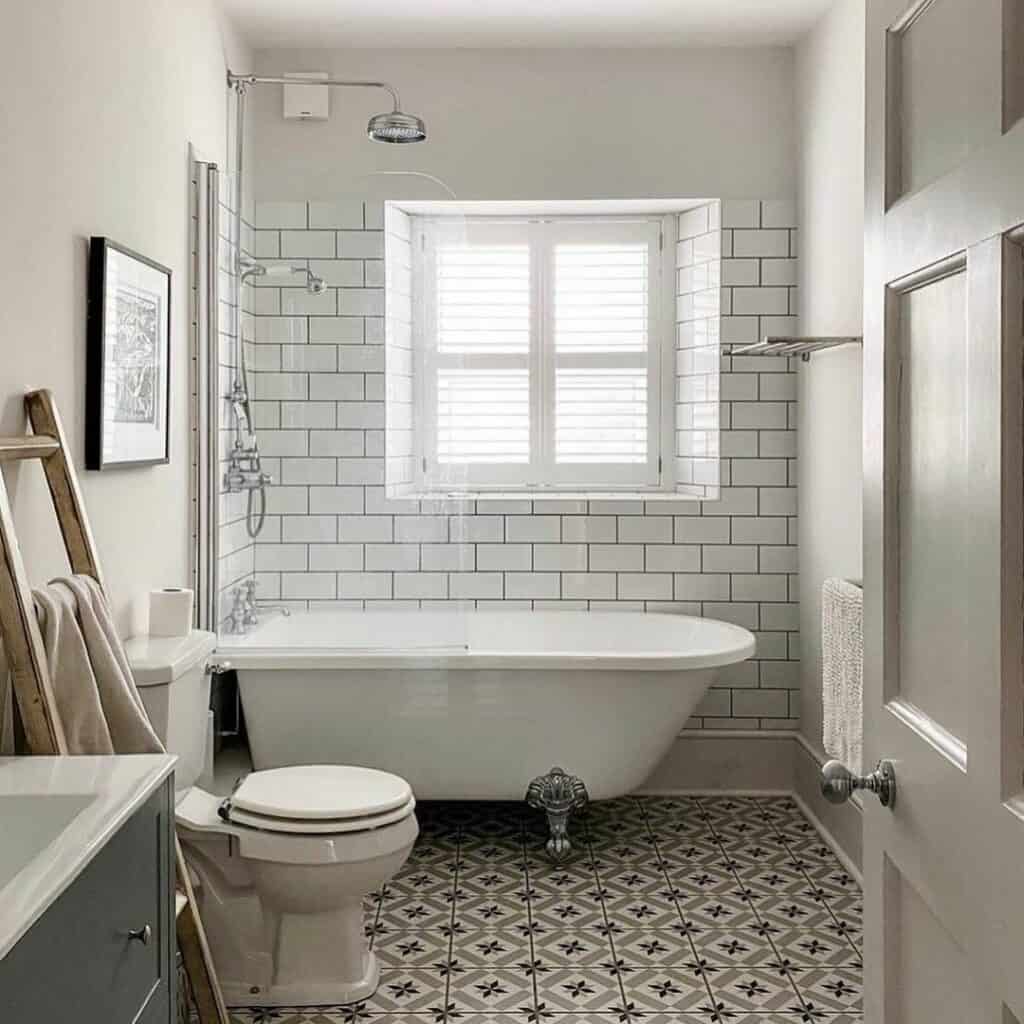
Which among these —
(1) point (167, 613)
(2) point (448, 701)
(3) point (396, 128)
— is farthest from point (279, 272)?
(2) point (448, 701)

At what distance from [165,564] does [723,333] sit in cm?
230

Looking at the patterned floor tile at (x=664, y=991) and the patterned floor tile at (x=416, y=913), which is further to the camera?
the patterned floor tile at (x=416, y=913)

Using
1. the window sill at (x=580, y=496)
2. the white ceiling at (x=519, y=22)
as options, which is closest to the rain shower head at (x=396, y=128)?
Answer: the white ceiling at (x=519, y=22)

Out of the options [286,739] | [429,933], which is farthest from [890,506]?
[286,739]

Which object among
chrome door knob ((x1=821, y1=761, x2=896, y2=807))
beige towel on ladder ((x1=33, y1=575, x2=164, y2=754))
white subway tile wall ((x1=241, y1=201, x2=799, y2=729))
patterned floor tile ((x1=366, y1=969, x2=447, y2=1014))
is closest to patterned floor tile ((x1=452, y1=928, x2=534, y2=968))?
patterned floor tile ((x1=366, y1=969, x2=447, y2=1014))

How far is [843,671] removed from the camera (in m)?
3.52

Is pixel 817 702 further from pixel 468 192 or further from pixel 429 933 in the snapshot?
pixel 468 192

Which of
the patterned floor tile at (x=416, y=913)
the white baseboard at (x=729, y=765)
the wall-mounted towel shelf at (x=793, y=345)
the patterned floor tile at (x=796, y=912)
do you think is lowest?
the patterned floor tile at (x=416, y=913)

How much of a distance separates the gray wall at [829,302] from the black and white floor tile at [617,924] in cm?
66

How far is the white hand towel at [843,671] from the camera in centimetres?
342

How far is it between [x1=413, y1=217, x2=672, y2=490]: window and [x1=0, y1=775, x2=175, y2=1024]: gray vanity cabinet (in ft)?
10.2

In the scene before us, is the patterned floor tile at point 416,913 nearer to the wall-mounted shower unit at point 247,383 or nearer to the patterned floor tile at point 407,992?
the patterned floor tile at point 407,992

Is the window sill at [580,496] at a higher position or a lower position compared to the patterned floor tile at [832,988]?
higher

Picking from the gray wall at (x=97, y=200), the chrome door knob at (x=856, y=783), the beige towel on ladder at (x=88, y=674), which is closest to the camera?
the chrome door knob at (x=856, y=783)
